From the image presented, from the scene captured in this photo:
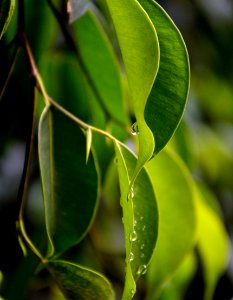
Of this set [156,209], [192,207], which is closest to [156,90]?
[156,209]

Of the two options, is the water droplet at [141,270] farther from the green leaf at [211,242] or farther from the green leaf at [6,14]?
the green leaf at [211,242]

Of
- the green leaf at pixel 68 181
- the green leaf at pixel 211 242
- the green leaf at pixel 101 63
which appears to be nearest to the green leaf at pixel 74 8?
the green leaf at pixel 68 181

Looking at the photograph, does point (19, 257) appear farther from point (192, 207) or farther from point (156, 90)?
point (156, 90)

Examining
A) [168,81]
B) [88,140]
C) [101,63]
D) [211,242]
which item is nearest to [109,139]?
[88,140]

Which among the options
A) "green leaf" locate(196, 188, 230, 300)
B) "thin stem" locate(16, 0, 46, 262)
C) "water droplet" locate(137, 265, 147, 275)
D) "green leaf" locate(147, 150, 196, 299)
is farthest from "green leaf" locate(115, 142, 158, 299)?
"green leaf" locate(196, 188, 230, 300)

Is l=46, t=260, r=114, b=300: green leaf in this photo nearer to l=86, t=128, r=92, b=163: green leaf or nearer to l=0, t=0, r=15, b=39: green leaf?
l=86, t=128, r=92, b=163: green leaf

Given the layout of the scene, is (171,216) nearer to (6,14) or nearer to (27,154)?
(27,154)
